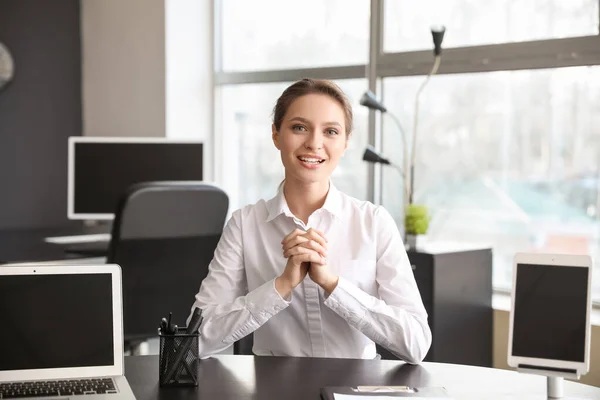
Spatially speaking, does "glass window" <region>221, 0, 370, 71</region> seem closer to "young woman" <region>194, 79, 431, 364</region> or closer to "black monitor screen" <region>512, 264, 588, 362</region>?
"young woman" <region>194, 79, 431, 364</region>

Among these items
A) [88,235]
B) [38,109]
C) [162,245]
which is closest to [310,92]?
[162,245]

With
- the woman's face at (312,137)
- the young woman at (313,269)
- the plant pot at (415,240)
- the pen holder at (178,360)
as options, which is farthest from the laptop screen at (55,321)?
the plant pot at (415,240)

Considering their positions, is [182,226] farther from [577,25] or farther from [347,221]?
[577,25]

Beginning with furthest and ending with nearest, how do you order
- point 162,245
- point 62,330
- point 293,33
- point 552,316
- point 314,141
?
point 293,33 → point 162,245 → point 314,141 → point 62,330 → point 552,316

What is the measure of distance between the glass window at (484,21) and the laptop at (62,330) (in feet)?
7.56

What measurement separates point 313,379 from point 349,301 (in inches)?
10.1

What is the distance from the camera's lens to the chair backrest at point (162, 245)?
2.88m

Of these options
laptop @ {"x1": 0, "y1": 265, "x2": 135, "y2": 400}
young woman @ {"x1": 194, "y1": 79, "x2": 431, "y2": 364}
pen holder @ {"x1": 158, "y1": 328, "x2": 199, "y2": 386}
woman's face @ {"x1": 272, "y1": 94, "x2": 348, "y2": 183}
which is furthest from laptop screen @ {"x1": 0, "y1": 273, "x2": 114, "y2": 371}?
woman's face @ {"x1": 272, "y1": 94, "x2": 348, "y2": 183}

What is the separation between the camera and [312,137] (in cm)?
196

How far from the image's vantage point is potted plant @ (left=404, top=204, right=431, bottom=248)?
128 inches

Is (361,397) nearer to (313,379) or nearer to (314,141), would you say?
(313,379)

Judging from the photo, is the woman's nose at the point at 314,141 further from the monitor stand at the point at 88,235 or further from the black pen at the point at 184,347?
the monitor stand at the point at 88,235

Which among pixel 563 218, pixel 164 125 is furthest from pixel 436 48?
pixel 164 125

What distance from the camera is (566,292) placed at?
1.46 m
